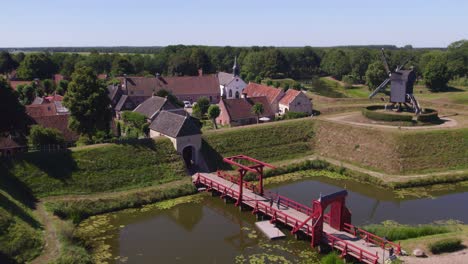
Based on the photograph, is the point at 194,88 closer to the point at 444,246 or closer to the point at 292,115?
the point at 292,115

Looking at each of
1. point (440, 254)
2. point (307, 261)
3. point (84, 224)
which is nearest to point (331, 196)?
point (307, 261)

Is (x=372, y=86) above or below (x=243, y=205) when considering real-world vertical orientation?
above

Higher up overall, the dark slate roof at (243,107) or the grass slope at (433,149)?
the dark slate roof at (243,107)

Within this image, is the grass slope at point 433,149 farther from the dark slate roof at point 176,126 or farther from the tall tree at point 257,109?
the dark slate roof at point 176,126

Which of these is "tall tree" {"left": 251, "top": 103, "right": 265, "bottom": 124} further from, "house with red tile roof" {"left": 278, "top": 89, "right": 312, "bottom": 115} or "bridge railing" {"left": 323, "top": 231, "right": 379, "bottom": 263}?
"bridge railing" {"left": 323, "top": 231, "right": 379, "bottom": 263}

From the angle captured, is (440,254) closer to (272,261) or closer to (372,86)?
(272,261)

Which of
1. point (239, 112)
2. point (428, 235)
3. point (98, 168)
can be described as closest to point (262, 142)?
point (239, 112)

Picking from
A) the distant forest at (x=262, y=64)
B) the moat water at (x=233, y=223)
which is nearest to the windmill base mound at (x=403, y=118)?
the moat water at (x=233, y=223)
